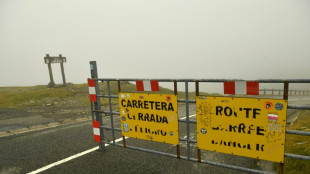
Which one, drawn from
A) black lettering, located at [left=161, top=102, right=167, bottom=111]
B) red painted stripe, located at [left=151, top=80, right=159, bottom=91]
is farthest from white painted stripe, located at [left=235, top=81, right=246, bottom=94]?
red painted stripe, located at [left=151, top=80, right=159, bottom=91]

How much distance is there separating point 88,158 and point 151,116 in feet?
6.52

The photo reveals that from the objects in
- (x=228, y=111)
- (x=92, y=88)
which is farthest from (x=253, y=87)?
(x=92, y=88)

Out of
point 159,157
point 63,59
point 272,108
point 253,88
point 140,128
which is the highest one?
point 63,59

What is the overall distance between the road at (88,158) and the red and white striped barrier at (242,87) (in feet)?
5.94

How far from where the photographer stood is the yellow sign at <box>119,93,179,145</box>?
395 cm

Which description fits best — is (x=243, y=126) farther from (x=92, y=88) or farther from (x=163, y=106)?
(x=92, y=88)

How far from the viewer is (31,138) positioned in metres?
6.29

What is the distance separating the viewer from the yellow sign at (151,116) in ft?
13.0

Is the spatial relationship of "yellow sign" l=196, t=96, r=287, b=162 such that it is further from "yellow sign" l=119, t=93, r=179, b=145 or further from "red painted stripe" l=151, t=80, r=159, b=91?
"red painted stripe" l=151, t=80, r=159, b=91

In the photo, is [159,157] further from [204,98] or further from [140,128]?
[204,98]

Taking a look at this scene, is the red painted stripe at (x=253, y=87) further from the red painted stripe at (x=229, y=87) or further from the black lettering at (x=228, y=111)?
the black lettering at (x=228, y=111)

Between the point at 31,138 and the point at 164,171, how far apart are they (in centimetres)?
480

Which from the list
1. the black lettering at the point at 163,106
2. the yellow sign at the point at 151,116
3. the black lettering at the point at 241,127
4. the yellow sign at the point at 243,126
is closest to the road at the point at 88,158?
the yellow sign at the point at 151,116

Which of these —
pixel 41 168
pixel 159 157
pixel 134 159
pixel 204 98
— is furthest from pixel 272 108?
pixel 41 168
